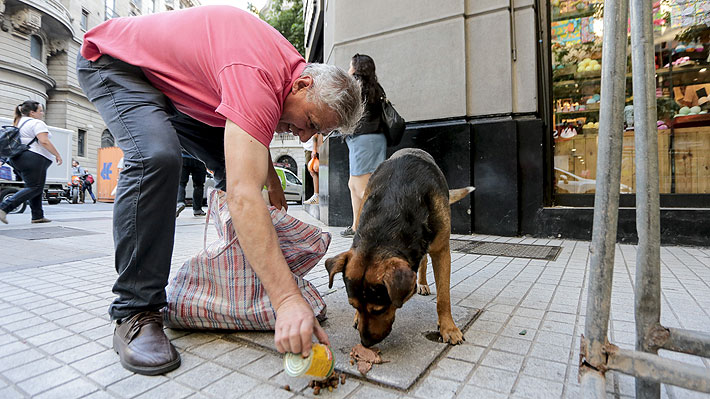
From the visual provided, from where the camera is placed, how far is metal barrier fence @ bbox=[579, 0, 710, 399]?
1160mm

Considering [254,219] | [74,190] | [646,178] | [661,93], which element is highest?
[661,93]

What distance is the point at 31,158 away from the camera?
6.91m

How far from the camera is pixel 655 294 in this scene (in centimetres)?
117

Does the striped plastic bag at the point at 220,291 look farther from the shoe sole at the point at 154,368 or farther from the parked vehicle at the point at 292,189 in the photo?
the parked vehicle at the point at 292,189

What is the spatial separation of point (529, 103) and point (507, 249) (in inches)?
87.1

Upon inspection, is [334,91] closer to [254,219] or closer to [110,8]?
[254,219]

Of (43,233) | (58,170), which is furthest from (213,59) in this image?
(58,170)

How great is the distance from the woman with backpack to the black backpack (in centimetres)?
5

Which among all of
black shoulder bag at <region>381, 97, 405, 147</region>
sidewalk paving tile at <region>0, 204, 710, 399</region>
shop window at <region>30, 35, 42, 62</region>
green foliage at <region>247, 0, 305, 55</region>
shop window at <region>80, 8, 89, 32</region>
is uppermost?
shop window at <region>80, 8, 89, 32</region>

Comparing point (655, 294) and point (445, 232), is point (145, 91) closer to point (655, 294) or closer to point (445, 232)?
point (445, 232)

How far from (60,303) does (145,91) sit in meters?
1.72

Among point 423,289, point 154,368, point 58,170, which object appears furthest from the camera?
point 58,170

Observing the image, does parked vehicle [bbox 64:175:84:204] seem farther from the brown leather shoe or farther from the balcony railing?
the brown leather shoe

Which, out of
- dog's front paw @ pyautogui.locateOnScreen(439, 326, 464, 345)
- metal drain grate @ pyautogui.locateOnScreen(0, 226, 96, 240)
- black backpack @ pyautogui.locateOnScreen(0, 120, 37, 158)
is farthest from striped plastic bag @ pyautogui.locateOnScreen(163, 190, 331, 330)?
black backpack @ pyautogui.locateOnScreen(0, 120, 37, 158)
